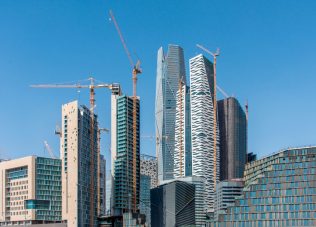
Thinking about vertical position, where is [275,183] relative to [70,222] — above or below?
above

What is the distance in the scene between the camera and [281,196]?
159 meters

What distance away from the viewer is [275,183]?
159375 millimetres

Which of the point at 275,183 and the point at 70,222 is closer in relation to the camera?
the point at 275,183

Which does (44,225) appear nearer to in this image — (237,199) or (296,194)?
(237,199)

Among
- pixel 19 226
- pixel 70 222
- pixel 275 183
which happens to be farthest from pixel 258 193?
pixel 19 226

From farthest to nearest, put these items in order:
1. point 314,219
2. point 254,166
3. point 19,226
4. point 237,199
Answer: point 19,226
point 254,166
point 237,199
point 314,219

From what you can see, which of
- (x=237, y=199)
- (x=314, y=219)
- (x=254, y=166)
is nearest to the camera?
(x=314, y=219)

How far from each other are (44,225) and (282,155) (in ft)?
257

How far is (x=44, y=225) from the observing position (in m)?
195

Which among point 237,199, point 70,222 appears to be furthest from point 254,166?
point 70,222

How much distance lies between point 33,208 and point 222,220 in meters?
65.5

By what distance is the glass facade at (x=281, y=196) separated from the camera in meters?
155

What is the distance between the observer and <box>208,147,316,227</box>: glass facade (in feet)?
510

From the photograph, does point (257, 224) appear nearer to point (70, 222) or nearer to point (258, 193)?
point (258, 193)
